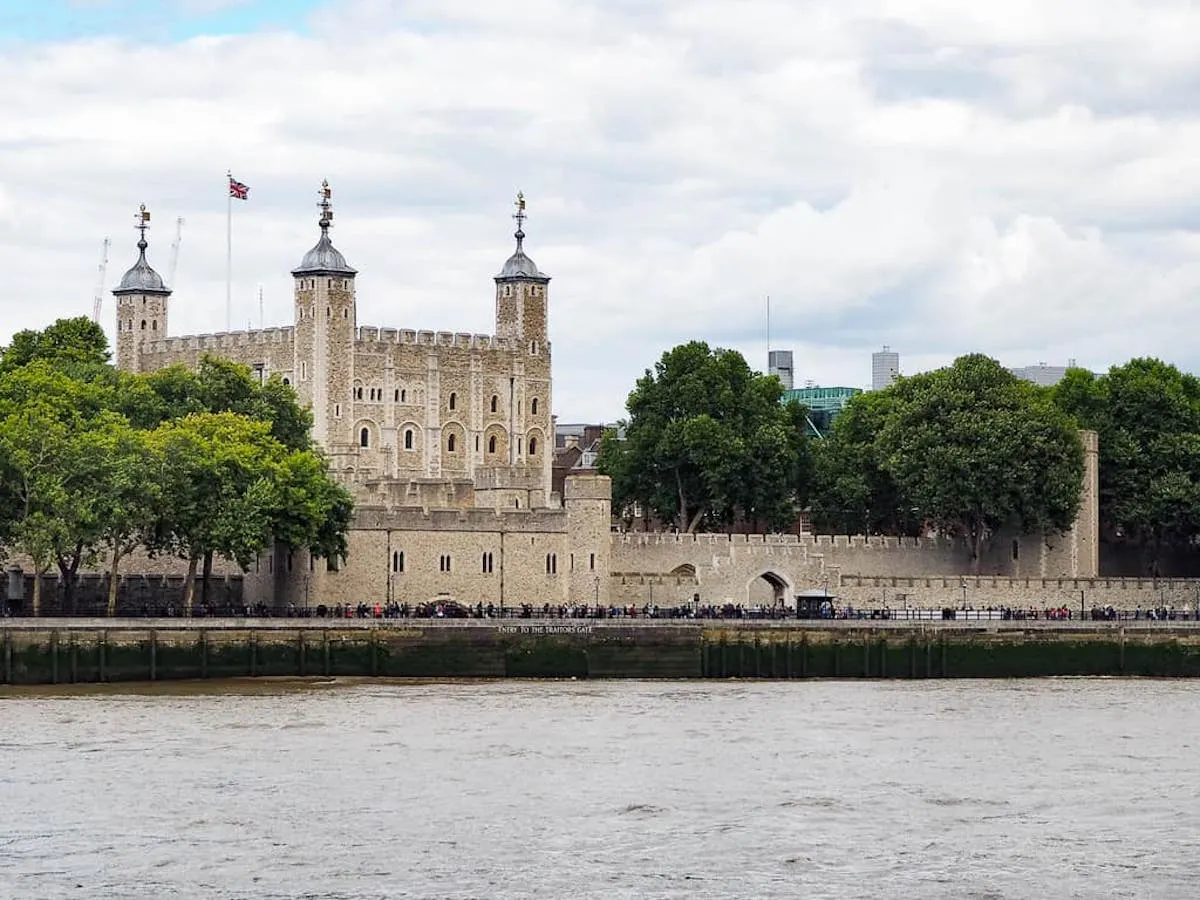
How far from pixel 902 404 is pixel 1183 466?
9813 mm

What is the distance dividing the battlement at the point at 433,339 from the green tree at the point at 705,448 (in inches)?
566

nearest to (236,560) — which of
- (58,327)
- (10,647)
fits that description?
(10,647)

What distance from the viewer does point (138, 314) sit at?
382ft

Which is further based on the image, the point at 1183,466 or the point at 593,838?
the point at 1183,466

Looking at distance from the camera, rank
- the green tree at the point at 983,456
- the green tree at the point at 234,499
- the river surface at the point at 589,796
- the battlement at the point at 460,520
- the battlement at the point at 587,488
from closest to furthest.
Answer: the river surface at the point at 589,796 → the green tree at the point at 234,499 → the battlement at the point at 460,520 → the battlement at the point at 587,488 → the green tree at the point at 983,456

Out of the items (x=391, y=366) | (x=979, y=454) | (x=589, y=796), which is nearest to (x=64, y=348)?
(x=391, y=366)

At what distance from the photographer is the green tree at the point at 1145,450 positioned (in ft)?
323

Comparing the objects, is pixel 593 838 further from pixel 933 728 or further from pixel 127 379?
pixel 127 379

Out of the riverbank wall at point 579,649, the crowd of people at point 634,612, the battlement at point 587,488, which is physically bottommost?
the riverbank wall at point 579,649

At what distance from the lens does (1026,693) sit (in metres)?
70.4

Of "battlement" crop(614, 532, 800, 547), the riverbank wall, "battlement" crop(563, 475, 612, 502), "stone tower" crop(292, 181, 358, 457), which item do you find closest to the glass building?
"stone tower" crop(292, 181, 358, 457)

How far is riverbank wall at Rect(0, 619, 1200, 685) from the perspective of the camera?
70.6 meters

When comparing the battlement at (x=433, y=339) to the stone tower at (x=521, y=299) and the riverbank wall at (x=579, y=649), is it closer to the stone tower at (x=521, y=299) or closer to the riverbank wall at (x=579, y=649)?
the stone tower at (x=521, y=299)

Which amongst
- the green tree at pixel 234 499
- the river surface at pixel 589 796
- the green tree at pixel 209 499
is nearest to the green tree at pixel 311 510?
the green tree at pixel 234 499
